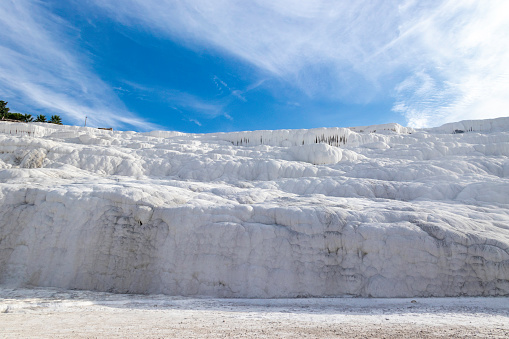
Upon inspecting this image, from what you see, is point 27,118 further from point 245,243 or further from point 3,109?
point 245,243

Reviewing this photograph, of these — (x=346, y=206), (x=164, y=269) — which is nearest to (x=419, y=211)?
(x=346, y=206)

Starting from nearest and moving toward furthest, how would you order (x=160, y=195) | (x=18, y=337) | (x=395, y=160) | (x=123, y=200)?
(x=18, y=337)
(x=123, y=200)
(x=160, y=195)
(x=395, y=160)

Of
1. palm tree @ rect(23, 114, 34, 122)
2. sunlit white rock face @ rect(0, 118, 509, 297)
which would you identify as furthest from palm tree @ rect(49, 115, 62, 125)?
sunlit white rock face @ rect(0, 118, 509, 297)

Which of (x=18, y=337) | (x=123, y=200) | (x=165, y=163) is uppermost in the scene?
(x=165, y=163)

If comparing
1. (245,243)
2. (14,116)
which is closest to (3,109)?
(14,116)

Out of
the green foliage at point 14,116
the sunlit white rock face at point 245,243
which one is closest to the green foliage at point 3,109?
the green foliage at point 14,116

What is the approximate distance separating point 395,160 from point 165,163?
598 inches

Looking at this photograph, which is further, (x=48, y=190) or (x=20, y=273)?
(x=48, y=190)

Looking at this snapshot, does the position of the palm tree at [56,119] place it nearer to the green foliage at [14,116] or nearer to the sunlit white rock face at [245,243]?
the green foliage at [14,116]

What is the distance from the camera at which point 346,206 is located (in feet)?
34.8

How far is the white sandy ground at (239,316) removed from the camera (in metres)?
5.14

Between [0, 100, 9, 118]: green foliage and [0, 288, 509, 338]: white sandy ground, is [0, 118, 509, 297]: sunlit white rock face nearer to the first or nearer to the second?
[0, 288, 509, 338]: white sandy ground

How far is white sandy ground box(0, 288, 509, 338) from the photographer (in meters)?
5.14

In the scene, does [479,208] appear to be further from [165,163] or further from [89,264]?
[165,163]
